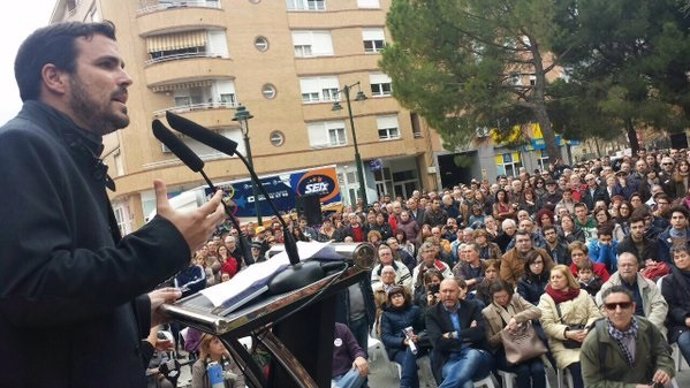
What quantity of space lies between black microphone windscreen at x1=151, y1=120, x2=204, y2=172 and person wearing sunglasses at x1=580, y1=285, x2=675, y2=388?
13.0ft

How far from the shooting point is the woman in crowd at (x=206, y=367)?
16.9 ft

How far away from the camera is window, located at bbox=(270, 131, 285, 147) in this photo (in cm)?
3053

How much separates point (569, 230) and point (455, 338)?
4021mm

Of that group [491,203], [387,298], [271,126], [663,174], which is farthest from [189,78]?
[387,298]

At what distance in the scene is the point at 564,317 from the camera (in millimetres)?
5871

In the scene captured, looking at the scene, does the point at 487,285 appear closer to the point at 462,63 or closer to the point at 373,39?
the point at 462,63

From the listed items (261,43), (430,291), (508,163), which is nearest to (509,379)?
(430,291)

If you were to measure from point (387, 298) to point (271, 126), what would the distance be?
2435 centimetres

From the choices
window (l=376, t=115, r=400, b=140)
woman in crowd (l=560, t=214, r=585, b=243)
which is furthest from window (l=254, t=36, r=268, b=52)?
woman in crowd (l=560, t=214, r=585, b=243)

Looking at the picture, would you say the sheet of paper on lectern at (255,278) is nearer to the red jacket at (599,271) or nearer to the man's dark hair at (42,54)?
the man's dark hair at (42,54)

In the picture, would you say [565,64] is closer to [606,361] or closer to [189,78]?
[189,78]

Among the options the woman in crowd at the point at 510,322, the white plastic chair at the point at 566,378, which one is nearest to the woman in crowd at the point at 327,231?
the woman in crowd at the point at 510,322

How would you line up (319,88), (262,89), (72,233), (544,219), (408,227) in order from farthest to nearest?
1. (319,88)
2. (262,89)
3. (408,227)
4. (544,219)
5. (72,233)

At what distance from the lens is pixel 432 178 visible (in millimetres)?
34219
